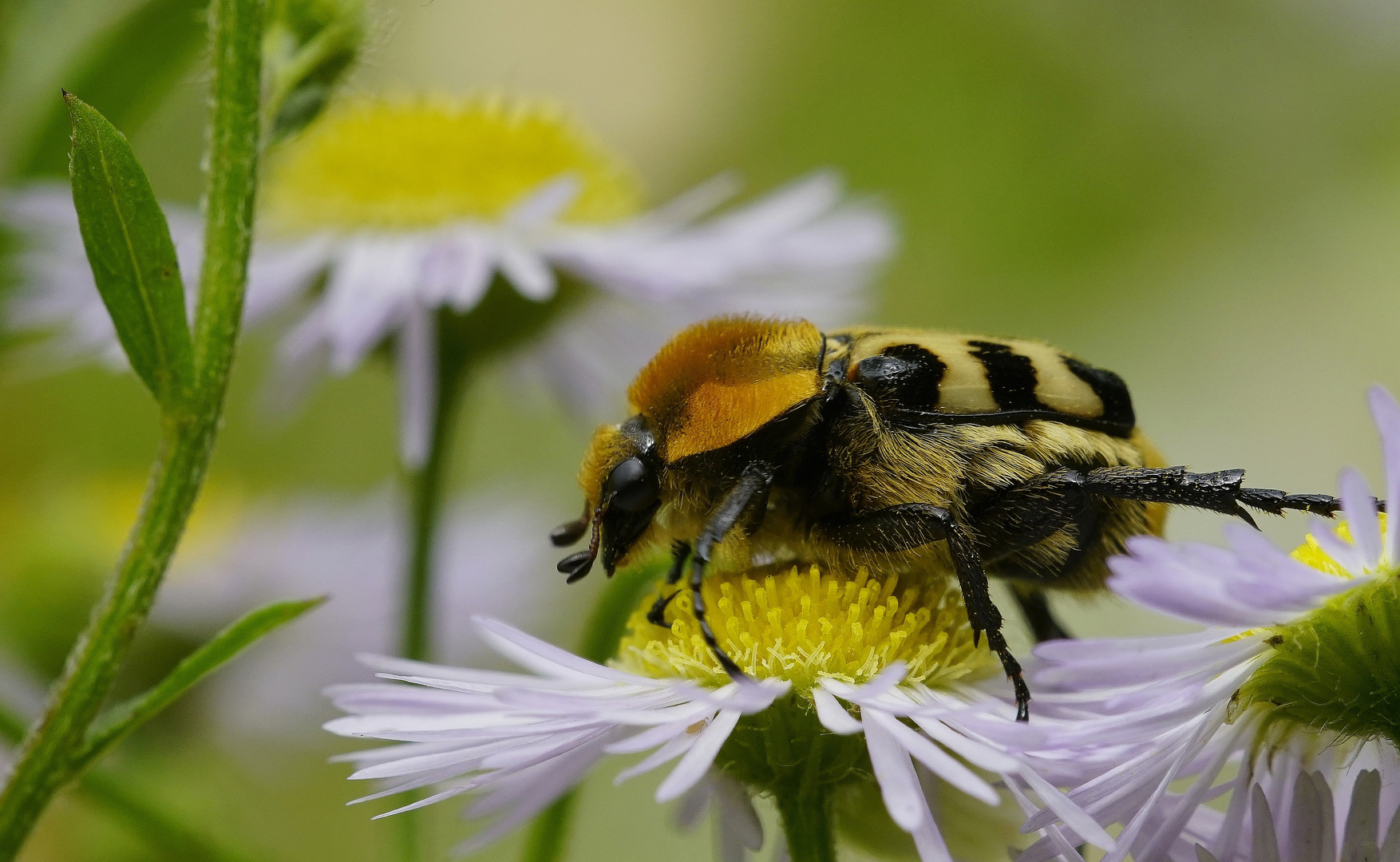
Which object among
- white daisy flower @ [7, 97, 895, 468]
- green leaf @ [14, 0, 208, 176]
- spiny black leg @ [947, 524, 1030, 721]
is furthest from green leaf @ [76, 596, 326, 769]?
green leaf @ [14, 0, 208, 176]

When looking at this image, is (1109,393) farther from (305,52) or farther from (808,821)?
(305,52)

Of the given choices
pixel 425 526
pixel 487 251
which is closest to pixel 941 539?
pixel 425 526

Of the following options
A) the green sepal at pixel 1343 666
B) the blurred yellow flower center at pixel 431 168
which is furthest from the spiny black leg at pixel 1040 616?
the blurred yellow flower center at pixel 431 168

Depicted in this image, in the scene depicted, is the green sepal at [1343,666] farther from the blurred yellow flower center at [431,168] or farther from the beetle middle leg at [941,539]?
the blurred yellow flower center at [431,168]

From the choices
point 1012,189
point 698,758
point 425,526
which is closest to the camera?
point 698,758

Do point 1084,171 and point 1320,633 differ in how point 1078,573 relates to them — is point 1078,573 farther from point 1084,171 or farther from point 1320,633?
point 1084,171
